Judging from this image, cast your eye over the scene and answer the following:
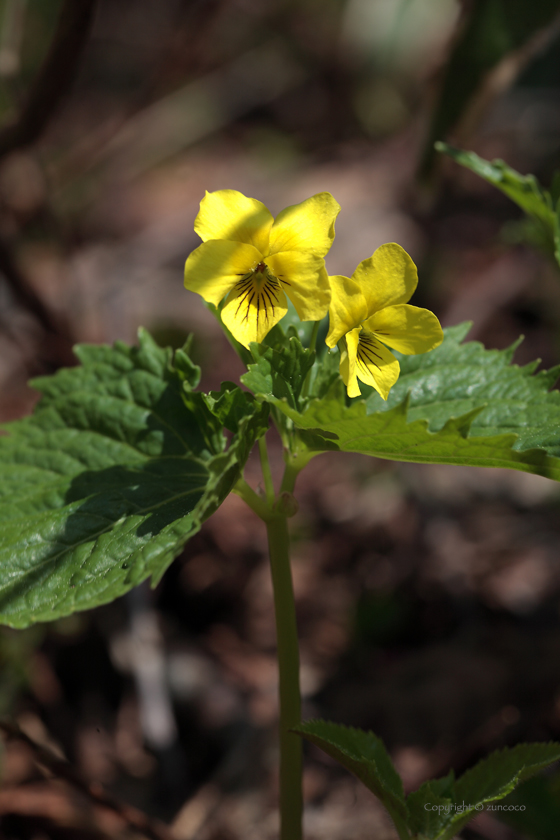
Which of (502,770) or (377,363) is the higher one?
(377,363)

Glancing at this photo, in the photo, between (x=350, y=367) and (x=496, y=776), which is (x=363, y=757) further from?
(x=350, y=367)

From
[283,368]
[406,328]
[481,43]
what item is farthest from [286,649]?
[481,43]

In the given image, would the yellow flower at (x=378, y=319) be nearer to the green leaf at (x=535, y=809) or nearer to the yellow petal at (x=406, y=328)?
the yellow petal at (x=406, y=328)

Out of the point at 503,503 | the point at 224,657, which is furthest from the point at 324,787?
the point at 503,503

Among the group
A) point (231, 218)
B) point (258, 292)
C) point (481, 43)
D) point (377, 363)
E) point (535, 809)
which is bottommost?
point (535, 809)

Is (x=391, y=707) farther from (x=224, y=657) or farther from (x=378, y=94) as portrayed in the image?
(x=378, y=94)

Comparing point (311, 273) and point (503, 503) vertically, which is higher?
point (311, 273)

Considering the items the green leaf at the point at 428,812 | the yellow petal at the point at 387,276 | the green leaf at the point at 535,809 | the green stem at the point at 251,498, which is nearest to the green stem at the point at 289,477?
the green stem at the point at 251,498
